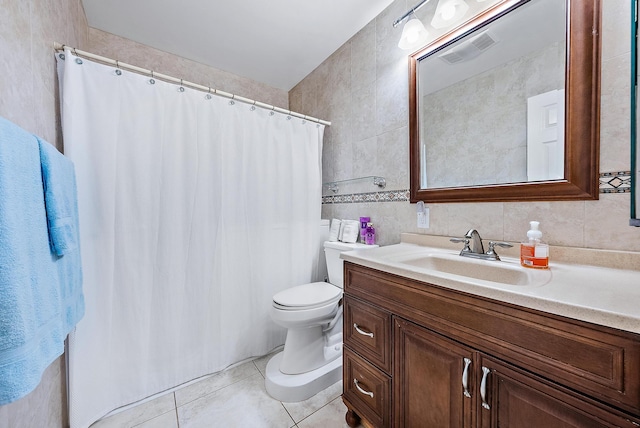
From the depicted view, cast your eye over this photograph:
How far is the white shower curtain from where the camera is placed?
3.84 ft

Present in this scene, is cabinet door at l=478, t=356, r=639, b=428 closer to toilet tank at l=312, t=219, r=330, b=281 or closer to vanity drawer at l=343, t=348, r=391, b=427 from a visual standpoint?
vanity drawer at l=343, t=348, r=391, b=427

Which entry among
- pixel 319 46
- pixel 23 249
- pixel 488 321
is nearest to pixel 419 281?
pixel 488 321

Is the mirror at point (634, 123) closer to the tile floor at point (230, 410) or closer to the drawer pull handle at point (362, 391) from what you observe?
the drawer pull handle at point (362, 391)

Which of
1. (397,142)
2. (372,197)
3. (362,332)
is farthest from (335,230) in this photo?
(362,332)

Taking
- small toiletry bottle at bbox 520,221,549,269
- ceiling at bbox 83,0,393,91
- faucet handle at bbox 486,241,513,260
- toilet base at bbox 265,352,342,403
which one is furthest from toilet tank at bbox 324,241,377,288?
ceiling at bbox 83,0,393,91

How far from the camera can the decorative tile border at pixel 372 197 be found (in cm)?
150

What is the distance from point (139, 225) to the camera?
1.29 metres

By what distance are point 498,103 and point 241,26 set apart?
5.73 ft

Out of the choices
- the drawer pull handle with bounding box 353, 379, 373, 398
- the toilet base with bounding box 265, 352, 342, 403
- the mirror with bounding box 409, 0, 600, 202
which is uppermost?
the mirror with bounding box 409, 0, 600, 202

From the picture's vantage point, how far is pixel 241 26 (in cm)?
173

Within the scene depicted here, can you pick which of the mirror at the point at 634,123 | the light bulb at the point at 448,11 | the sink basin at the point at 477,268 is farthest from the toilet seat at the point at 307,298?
the light bulb at the point at 448,11

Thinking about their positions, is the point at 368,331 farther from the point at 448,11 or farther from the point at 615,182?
the point at 448,11

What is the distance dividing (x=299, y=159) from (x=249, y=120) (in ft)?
1.51

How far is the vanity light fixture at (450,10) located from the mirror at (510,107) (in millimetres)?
62
